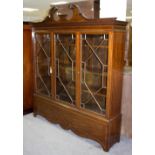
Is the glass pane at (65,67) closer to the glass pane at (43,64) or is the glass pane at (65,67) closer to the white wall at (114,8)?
the glass pane at (43,64)

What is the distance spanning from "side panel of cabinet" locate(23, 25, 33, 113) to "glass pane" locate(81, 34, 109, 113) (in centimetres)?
130

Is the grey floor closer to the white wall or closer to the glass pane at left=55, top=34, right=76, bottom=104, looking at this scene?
the glass pane at left=55, top=34, right=76, bottom=104

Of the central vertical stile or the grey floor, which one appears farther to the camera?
the central vertical stile

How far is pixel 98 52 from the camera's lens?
2650 millimetres

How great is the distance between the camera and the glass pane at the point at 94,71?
262 cm

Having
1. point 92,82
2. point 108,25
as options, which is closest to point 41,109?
point 92,82

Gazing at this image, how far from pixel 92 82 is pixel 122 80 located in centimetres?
42

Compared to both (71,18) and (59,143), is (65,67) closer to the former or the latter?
(71,18)

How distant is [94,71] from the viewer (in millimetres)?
2818

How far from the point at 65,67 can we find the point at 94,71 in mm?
558

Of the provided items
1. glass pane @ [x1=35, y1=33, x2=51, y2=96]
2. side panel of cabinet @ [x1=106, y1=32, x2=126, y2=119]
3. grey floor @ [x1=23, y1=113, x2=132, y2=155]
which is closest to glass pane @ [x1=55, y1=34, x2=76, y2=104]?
glass pane @ [x1=35, y1=33, x2=51, y2=96]

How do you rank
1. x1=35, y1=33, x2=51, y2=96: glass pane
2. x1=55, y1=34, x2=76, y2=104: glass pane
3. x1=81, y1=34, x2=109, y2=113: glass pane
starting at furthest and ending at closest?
Result: 1. x1=35, y1=33, x2=51, y2=96: glass pane
2. x1=55, y1=34, x2=76, y2=104: glass pane
3. x1=81, y1=34, x2=109, y2=113: glass pane

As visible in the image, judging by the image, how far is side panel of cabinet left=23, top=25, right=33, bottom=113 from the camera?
11.8 feet
